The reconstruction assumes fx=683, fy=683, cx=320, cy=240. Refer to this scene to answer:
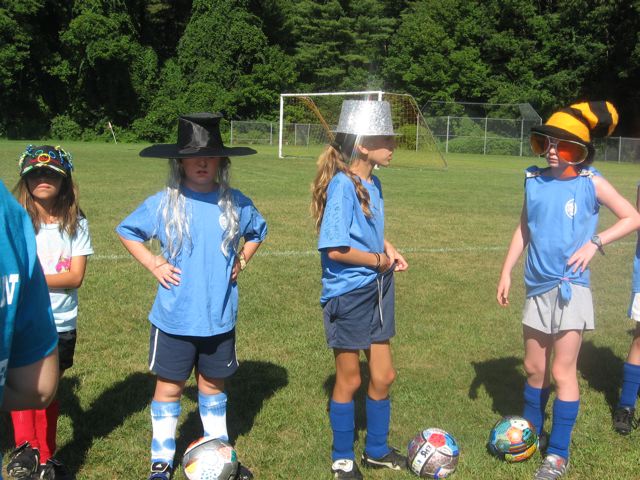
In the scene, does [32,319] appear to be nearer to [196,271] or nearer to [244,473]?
[196,271]

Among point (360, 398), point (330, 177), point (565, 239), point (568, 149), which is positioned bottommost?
point (360, 398)

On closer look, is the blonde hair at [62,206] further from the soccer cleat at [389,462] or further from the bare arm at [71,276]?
the soccer cleat at [389,462]

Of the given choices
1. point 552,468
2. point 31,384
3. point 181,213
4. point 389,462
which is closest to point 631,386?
point 552,468

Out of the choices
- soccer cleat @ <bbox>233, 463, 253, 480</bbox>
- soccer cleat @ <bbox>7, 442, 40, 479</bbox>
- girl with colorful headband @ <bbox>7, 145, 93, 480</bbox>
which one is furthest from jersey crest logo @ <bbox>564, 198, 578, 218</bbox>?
soccer cleat @ <bbox>7, 442, 40, 479</bbox>

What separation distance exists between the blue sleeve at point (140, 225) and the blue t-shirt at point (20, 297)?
1.73 m

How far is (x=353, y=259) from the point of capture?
3.42 meters

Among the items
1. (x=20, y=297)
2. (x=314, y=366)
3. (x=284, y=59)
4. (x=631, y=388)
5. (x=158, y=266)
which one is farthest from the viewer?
(x=284, y=59)

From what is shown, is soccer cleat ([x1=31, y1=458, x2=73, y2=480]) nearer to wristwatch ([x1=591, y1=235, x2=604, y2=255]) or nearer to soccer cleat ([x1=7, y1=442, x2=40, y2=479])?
soccer cleat ([x1=7, y1=442, x2=40, y2=479])

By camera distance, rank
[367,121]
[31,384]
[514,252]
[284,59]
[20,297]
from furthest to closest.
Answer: [284,59] → [514,252] → [367,121] → [31,384] → [20,297]

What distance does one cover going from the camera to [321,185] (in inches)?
140

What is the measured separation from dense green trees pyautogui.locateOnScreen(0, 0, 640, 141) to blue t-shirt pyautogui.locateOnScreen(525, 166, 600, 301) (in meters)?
47.6

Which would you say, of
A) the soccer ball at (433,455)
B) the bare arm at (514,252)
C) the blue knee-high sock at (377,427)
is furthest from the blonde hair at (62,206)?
the bare arm at (514,252)

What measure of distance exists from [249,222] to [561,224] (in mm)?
1674

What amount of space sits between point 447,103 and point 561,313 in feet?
157
